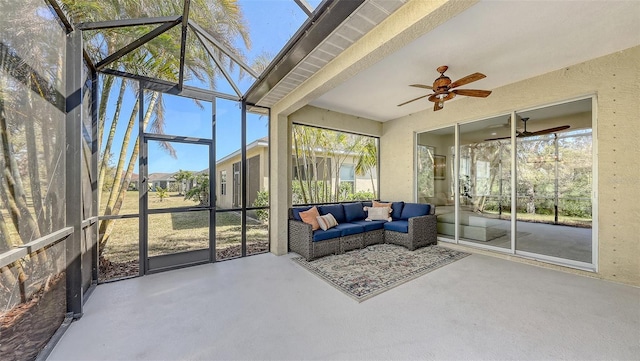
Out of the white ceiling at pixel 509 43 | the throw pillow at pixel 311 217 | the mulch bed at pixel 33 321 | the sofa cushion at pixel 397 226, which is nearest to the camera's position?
the mulch bed at pixel 33 321

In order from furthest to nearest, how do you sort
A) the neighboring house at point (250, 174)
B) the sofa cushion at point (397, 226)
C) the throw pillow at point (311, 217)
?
the sofa cushion at point (397, 226)
the throw pillow at point (311, 217)
the neighboring house at point (250, 174)

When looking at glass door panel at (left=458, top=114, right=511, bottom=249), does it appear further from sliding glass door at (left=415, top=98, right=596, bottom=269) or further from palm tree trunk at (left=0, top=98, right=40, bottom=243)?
palm tree trunk at (left=0, top=98, right=40, bottom=243)

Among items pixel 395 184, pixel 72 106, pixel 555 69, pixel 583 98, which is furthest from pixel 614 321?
pixel 72 106

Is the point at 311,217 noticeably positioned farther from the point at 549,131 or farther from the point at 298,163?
the point at 549,131

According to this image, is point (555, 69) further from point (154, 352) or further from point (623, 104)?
point (154, 352)

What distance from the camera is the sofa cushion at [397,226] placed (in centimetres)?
493

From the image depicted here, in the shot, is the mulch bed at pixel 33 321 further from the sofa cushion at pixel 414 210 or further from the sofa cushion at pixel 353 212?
the sofa cushion at pixel 414 210

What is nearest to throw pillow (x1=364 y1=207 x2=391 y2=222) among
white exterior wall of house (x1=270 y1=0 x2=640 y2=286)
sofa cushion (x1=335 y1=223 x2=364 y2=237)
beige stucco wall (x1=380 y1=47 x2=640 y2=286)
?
sofa cushion (x1=335 y1=223 x2=364 y2=237)

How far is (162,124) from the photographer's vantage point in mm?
3861

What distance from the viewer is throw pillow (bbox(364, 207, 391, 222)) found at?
18.1 feet

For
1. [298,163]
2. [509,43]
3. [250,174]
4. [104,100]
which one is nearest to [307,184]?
[298,163]

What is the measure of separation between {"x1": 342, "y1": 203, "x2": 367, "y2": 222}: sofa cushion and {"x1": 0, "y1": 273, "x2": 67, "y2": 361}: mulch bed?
446 cm

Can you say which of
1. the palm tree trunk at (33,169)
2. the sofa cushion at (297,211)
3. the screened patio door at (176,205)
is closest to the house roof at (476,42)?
the screened patio door at (176,205)

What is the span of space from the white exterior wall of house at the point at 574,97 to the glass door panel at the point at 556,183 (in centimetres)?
26
